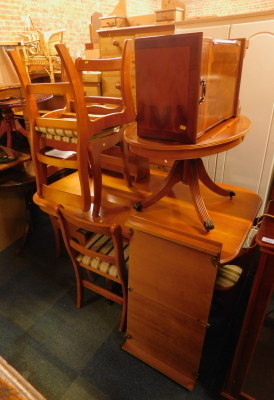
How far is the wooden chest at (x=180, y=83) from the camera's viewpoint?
80 cm

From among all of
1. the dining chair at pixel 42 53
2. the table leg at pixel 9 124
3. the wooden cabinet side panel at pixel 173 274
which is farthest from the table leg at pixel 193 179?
the dining chair at pixel 42 53

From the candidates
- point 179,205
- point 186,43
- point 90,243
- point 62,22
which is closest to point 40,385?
Answer: point 90,243

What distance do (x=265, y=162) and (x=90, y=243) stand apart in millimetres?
1294

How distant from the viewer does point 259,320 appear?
1.00 meters

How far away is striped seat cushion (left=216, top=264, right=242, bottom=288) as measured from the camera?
1.22 meters

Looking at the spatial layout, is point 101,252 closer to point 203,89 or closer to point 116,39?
point 203,89

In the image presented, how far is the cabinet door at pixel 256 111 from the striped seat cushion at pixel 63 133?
3.16ft

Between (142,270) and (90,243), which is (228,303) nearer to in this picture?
(142,270)

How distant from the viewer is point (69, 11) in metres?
4.80

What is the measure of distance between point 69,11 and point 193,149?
524 centimetres

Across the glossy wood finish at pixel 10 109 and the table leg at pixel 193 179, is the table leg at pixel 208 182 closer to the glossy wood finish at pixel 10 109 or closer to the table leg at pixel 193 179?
the table leg at pixel 193 179

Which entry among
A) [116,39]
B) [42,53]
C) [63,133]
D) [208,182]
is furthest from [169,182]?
[42,53]

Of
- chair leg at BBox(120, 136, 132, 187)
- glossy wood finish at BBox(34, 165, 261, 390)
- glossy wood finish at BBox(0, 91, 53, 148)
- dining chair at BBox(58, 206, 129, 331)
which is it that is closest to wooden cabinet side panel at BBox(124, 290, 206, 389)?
glossy wood finish at BBox(34, 165, 261, 390)

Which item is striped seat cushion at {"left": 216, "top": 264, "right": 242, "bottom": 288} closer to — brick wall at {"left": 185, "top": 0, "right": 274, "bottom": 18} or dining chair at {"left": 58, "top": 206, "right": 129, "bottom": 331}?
dining chair at {"left": 58, "top": 206, "right": 129, "bottom": 331}
